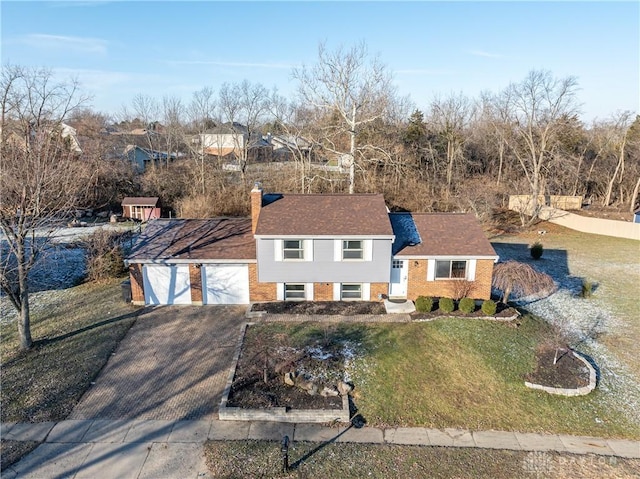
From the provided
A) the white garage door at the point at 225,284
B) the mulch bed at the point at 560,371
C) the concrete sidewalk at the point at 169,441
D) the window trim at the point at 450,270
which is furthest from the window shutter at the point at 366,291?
the concrete sidewalk at the point at 169,441

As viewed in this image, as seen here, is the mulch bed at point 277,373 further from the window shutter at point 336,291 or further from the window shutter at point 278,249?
the window shutter at point 336,291

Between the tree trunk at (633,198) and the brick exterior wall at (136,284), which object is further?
the tree trunk at (633,198)

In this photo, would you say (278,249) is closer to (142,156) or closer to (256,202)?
(256,202)

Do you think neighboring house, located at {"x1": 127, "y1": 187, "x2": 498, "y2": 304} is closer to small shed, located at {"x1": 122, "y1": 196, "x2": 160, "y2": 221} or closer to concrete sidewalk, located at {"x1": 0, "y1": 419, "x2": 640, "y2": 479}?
concrete sidewalk, located at {"x1": 0, "y1": 419, "x2": 640, "y2": 479}

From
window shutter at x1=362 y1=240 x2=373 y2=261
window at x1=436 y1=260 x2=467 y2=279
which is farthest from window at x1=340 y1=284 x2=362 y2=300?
window at x1=436 y1=260 x2=467 y2=279

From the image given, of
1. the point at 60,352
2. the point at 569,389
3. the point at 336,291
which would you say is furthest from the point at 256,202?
the point at 569,389

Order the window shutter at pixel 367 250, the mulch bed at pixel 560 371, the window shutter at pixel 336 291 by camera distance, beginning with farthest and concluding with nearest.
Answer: the window shutter at pixel 336 291 → the window shutter at pixel 367 250 → the mulch bed at pixel 560 371
